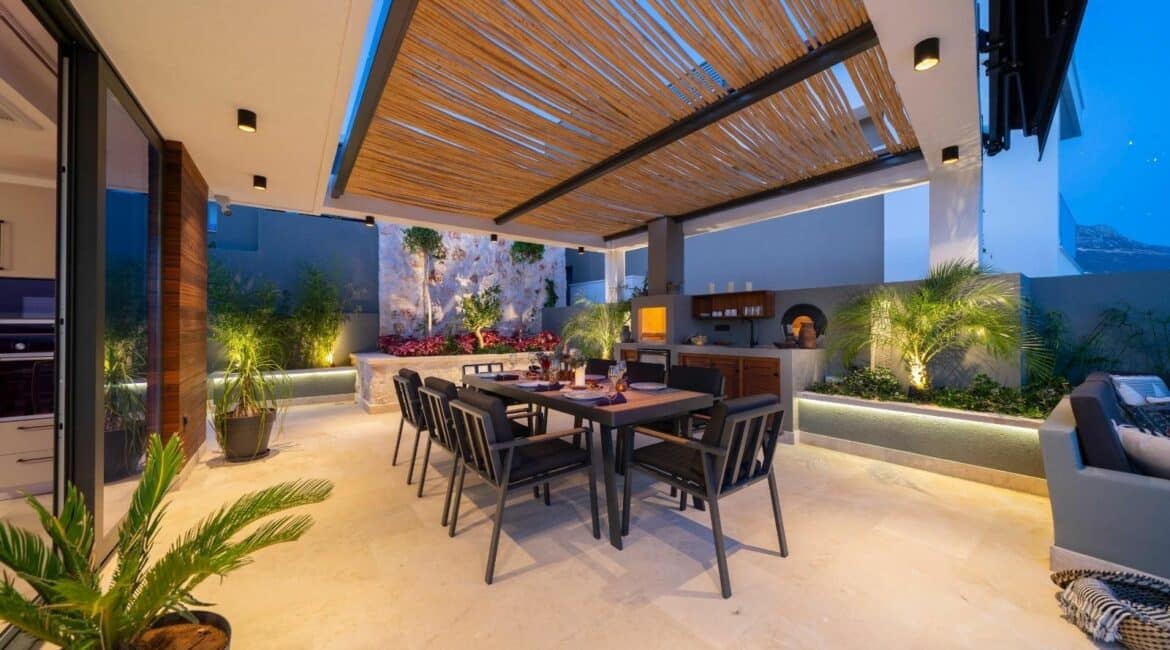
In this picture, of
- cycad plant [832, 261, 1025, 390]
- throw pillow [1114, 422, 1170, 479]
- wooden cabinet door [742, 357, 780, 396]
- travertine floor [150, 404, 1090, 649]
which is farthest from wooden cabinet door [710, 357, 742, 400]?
throw pillow [1114, 422, 1170, 479]

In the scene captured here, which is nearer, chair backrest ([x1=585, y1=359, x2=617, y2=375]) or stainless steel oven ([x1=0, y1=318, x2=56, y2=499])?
stainless steel oven ([x1=0, y1=318, x2=56, y2=499])

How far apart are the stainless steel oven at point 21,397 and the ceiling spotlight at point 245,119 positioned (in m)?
1.65

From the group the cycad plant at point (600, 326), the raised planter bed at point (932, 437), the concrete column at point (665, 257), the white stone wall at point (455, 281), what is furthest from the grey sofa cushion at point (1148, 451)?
the white stone wall at point (455, 281)

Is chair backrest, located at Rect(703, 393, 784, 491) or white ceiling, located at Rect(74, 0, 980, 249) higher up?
white ceiling, located at Rect(74, 0, 980, 249)

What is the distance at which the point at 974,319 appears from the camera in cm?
365

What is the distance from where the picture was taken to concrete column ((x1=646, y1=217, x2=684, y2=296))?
6.49 m

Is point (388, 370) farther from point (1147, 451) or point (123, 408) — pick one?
point (1147, 451)

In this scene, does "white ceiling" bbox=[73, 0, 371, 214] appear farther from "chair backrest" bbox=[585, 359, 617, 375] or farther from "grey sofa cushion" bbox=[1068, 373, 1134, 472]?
"grey sofa cushion" bbox=[1068, 373, 1134, 472]

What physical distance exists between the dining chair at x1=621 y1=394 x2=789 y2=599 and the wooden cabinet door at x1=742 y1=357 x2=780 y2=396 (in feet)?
8.00

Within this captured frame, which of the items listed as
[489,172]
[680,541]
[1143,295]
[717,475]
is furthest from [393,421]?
[1143,295]

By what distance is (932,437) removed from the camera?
3664mm

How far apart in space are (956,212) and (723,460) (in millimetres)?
3887

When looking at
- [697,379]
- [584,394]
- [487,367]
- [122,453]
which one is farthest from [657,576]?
[487,367]

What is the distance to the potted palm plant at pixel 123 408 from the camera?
2348 millimetres
